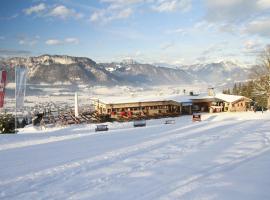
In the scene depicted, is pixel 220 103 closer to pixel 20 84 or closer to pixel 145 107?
pixel 145 107

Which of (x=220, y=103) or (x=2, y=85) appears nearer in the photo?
(x=2, y=85)

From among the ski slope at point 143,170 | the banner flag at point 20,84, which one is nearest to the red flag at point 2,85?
the banner flag at point 20,84

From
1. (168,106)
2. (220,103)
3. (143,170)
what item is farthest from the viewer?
(220,103)

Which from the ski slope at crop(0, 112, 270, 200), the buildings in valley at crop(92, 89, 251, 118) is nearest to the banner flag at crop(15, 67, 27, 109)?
the ski slope at crop(0, 112, 270, 200)

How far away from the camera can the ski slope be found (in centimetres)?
1005

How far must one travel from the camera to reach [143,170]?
12562mm

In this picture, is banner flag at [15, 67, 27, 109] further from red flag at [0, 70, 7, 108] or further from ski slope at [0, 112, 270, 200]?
ski slope at [0, 112, 270, 200]

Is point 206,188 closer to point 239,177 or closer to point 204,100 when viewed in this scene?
point 239,177

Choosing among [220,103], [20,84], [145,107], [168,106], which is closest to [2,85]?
[20,84]

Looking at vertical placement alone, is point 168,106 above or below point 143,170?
above

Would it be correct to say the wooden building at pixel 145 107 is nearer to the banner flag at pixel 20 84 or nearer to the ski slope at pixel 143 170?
the banner flag at pixel 20 84

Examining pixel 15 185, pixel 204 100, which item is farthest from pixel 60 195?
pixel 204 100

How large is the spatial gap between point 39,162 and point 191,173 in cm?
714

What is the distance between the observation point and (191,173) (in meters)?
11.9
